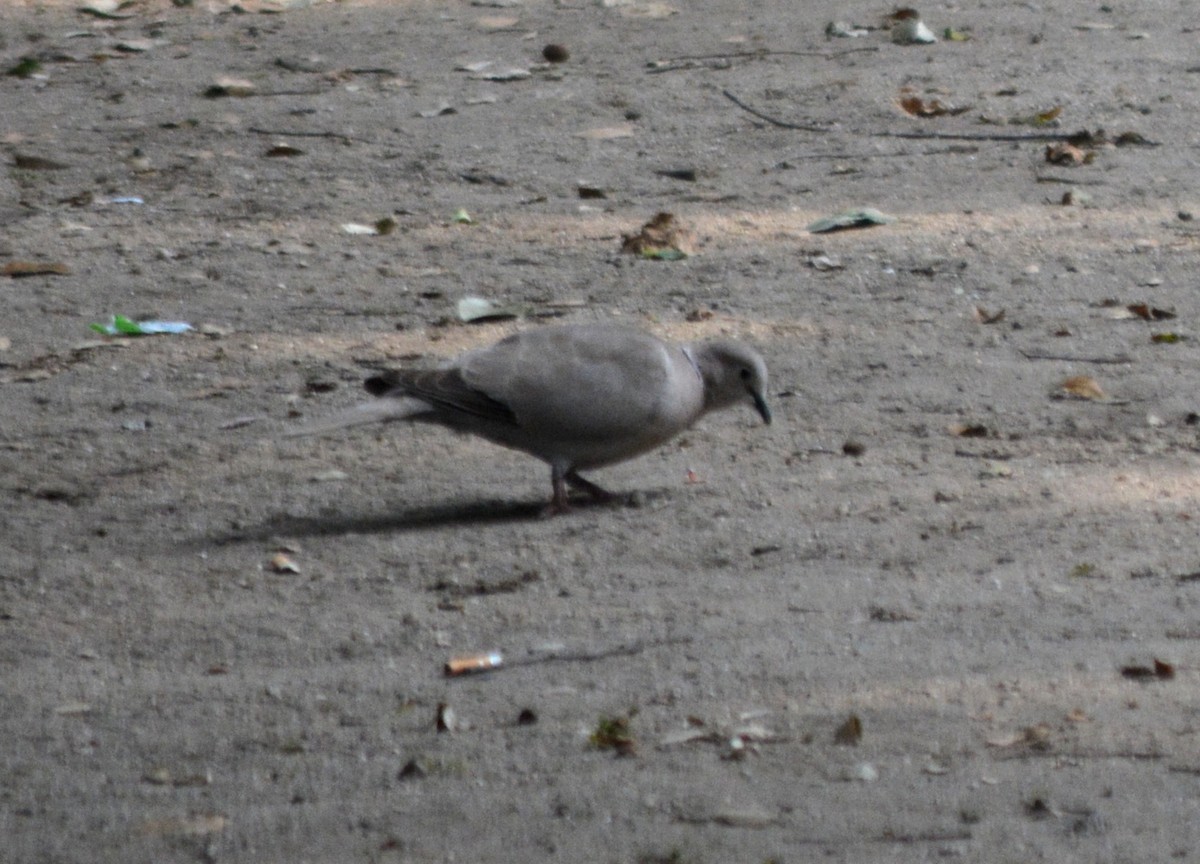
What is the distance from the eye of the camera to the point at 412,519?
4652mm

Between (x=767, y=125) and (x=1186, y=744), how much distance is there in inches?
237

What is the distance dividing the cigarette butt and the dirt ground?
0.05 meters

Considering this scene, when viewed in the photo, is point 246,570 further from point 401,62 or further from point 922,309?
point 401,62

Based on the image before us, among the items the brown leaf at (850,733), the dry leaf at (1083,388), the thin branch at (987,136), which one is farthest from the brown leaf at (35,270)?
the brown leaf at (850,733)

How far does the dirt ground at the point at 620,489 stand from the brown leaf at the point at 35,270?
76mm

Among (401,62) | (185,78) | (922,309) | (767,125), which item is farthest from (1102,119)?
(185,78)

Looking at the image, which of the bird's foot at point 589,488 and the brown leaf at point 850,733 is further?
the bird's foot at point 589,488

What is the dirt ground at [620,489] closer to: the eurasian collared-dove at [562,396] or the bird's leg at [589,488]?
the bird's leg at [589,488]

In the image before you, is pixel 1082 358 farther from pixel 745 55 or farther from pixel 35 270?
pixel 745 55

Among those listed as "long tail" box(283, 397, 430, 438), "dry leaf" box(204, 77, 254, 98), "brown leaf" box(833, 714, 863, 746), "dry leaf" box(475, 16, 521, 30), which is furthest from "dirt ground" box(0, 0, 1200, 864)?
"dry leaf" box(475, 16, 521, 30)

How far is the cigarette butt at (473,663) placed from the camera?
12.1 feet

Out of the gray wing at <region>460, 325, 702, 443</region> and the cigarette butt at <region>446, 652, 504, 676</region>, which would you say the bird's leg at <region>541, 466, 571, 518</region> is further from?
the cigarette butt at <region>446, 652, 504, 676</region>

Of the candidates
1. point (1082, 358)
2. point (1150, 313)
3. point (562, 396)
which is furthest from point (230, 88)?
point (562, 396)

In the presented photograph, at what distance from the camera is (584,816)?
3.04 m
